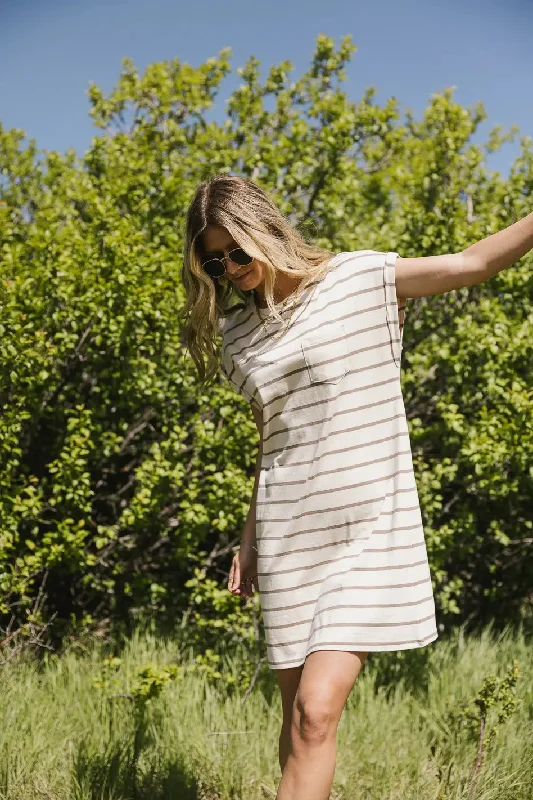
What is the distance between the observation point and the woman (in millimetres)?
2035

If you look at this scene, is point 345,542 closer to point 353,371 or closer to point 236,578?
point 353,371

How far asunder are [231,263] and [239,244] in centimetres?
6

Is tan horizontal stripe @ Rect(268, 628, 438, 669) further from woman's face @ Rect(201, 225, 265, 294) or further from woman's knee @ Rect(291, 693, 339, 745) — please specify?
woman's face @ Rect(201, 225, 265, 294)

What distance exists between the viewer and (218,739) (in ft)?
11.1

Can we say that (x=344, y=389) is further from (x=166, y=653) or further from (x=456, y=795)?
(x=166, y=653)

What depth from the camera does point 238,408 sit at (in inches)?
173

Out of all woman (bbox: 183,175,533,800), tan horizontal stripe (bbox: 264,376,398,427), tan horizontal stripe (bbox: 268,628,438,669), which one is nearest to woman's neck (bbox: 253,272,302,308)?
woman (bbox: 183,175,533,800)

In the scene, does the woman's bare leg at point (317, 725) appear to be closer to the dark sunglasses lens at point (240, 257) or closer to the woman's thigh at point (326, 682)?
the woman's thigh at point (326, 682)

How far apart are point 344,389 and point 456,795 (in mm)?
1613

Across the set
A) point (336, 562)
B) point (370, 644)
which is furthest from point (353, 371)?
point (370, 644)

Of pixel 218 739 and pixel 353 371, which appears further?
pixel 218 739

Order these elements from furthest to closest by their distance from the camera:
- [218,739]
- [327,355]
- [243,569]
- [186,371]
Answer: [186,371]
[218,739]
[243,569]
[327,355]

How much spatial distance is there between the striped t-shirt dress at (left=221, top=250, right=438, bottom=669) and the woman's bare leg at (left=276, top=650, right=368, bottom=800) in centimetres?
5

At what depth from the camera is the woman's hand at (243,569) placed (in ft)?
8.41
